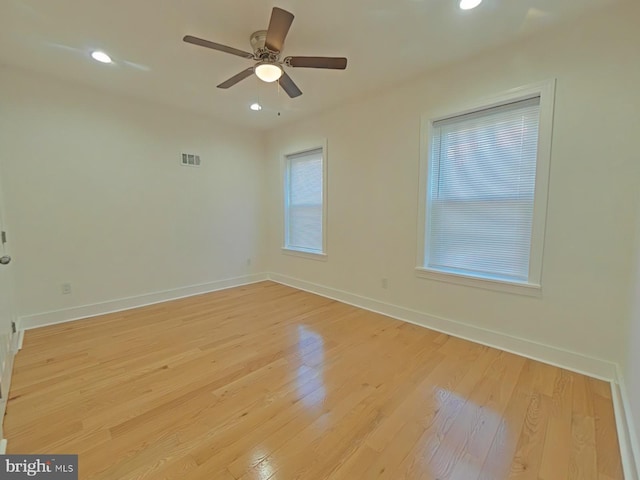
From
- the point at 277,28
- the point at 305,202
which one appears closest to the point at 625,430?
the point at 277,28

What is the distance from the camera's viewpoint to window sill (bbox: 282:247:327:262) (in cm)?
418

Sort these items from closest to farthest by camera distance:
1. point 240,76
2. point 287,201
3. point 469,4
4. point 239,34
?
1. point 469,4
2. point 239,34
3. point 240,76
4. point 287,201

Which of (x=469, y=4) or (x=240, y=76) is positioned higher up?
(x=469, y=4)

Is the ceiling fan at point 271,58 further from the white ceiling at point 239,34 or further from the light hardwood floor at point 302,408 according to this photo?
the light hardwood floor at point 302,408

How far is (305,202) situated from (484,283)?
8.91 feet

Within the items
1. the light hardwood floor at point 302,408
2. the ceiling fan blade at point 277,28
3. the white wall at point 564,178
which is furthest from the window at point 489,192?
the ceiling fan blade at point 277,28

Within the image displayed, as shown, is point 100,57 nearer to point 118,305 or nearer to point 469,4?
point 118,305

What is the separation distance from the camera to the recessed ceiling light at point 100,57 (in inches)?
99.1

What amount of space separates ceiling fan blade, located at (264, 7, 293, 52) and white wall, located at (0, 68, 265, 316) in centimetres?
252

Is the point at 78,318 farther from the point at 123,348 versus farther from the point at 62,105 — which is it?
the point at 62,105

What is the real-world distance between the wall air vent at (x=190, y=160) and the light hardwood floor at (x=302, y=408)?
2311 mm

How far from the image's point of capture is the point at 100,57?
2584 mm

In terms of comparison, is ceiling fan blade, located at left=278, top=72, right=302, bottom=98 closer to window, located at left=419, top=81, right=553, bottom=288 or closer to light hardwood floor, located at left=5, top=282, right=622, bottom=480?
window, located at left=419, top=81, right=553, bottom=288

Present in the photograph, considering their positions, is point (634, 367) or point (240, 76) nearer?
point (634, 367)
